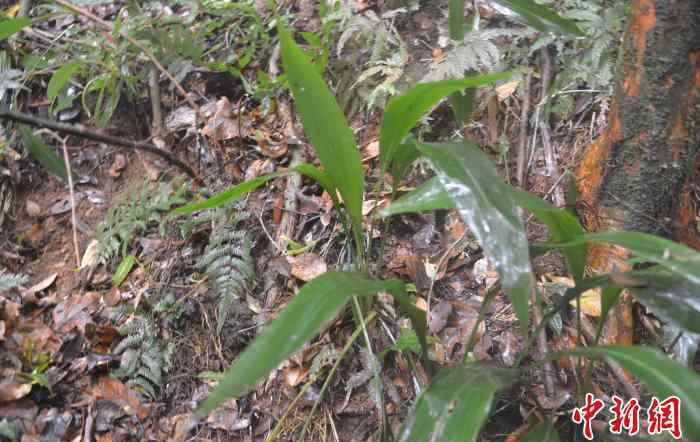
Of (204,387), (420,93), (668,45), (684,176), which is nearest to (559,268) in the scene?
(684,176)

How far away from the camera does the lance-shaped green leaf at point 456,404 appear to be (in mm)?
867

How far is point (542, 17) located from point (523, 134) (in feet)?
2.30

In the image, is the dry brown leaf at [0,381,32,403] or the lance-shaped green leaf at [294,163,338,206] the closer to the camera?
the lance-shaped green leaf at [294,163,338,206]

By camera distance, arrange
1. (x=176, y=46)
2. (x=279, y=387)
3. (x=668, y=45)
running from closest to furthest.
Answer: (x=668, y=45) < (x=279, y=387) < (x=176, y=46)

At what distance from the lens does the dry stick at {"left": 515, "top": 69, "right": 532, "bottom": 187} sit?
5.94 ft

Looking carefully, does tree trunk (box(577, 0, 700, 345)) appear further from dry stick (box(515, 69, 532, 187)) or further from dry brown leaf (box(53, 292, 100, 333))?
dry brown leaf (box(53, 292, 100, 333))

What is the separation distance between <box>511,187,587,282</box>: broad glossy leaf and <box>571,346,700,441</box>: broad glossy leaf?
226mm

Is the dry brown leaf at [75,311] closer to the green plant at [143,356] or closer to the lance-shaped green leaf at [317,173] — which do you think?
the green plant at [143,356]

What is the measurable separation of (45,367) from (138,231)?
22.1 inches

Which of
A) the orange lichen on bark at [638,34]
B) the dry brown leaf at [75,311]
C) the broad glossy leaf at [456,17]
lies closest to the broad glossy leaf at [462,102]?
the broad glossy leaf at [456,17]

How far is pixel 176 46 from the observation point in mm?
2309

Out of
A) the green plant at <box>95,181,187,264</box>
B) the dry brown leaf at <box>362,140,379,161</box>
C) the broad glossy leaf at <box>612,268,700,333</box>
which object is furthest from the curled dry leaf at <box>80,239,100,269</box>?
the broad glossy leaf at <box>612,268,700,333</box>

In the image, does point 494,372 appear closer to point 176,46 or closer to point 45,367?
point 45,367

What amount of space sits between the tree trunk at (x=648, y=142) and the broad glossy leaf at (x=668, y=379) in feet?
1.89
